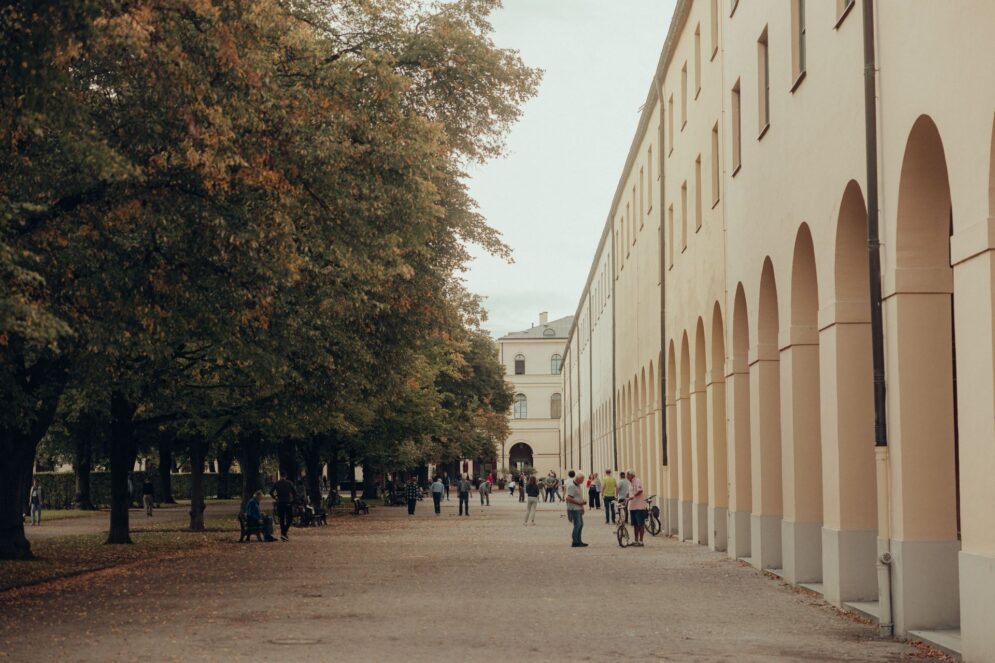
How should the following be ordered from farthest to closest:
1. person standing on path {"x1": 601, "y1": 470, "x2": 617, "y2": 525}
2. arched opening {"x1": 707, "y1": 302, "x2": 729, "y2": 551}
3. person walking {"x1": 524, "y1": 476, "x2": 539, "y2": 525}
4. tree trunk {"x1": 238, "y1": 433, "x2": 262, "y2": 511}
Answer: person walking {"x1": 524, "y1": 476, "x2": 539, "y2": 525}, tree trunk {"x1": 238, "y1": 433, "x2": 262, "y2": 511}, person standing on path {"x1": 601, "y1": 470, "x2": 617, "y2": 525}, arched opening {"x1": 707, "y1": 302, "x2": 729, "y2": 551}

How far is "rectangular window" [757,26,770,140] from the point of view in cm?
2211

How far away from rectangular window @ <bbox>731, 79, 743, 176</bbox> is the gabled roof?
11871 centimetres

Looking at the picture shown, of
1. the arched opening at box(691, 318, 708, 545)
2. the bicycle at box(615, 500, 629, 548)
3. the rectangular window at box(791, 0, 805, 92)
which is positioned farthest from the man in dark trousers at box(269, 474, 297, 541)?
the rectangular window at box(791, 0, 805, 92)

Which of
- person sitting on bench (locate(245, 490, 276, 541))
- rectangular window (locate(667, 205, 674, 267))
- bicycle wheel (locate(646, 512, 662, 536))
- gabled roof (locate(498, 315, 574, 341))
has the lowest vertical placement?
bicycle wheel (locate(646, 512, 662, 536))

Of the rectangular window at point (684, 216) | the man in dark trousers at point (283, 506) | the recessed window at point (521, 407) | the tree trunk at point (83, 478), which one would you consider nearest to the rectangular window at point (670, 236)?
the rectangular window at point (684, 216)

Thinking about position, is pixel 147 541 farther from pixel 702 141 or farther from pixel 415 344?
pixel 702 141

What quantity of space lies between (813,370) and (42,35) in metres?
11.4

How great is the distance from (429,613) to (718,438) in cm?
1329

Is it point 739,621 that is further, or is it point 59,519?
point 59,519

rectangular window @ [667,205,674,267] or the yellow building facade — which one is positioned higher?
rectangular window @ [667,205,674,267]

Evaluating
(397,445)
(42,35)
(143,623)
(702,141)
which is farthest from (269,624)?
(397,445)

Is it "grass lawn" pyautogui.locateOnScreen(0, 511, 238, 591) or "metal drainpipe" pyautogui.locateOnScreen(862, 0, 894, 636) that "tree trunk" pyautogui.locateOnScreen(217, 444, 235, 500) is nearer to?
"grass lawn" pyautogui.locateOnScreen(0, 511, 238, 591)

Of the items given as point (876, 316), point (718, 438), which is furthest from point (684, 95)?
point (876, 316)

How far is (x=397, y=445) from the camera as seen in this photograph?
5819 centimetres
